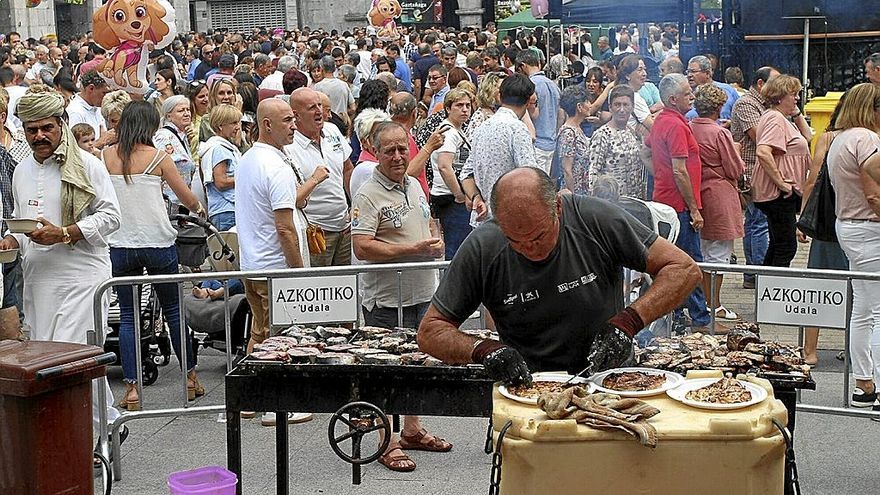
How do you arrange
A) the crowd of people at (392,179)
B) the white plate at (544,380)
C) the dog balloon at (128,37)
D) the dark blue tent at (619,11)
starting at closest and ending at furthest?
the white plate at (544,380), the crowd of people at (392,179), the dog balloon at (128,37), the dark blue tent at (619,11)

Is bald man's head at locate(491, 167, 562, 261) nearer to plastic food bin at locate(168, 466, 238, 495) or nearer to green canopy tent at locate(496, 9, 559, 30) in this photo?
plastic food bin at locate(168, 466, 238, 495)

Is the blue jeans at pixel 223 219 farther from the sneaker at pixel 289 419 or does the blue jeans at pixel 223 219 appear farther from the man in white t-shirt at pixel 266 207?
the sneaker at pixel 289 419

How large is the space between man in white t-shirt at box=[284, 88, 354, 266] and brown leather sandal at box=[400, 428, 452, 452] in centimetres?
163

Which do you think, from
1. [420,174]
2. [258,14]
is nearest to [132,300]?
[420,174]

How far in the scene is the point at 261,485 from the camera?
266 inches

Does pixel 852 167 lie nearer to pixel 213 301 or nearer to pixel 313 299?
pixel 313 299

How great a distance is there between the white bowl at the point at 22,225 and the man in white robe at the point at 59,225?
0.10 ft

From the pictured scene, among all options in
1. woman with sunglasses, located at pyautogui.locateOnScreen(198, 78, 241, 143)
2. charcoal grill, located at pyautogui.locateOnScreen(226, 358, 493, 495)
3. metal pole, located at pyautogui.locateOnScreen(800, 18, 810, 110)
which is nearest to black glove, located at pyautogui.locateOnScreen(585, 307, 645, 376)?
Answer: charcoal grill, located at pyautogui.locateOnScreen(226, 358, 493, 495)

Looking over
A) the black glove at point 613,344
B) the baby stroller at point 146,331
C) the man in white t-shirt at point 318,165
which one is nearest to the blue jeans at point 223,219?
the baby stroller at point 146,331

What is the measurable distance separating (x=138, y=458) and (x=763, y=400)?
4314 millimetres

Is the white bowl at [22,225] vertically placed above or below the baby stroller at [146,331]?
above

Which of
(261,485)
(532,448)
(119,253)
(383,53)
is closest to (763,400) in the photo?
(532,448)

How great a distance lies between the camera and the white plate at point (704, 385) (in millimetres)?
3996

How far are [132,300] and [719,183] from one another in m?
4.77
